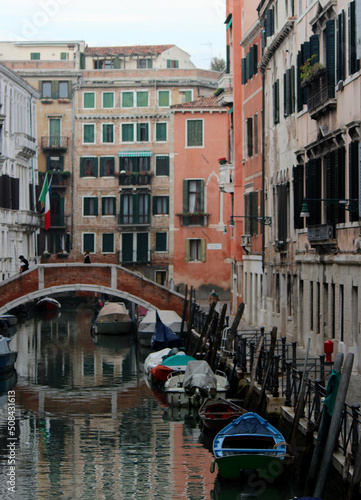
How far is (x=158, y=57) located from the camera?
178 ft

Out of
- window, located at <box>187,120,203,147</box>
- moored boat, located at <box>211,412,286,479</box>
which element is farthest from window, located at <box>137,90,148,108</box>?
moored boat, located at <box>211,412,286,479</box>

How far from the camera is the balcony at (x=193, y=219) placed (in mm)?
46875

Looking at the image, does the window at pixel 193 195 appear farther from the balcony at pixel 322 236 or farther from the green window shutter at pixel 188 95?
the balcony at pixel 322 236

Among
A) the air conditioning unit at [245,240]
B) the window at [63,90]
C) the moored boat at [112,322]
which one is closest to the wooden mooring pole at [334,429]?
the air conditioning unit at [245,240]

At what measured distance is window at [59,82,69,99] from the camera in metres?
50.3

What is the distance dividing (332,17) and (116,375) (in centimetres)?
1184

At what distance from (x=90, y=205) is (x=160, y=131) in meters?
5.10

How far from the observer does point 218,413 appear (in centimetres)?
1744

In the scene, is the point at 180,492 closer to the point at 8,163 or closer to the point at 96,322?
the point at 96,322

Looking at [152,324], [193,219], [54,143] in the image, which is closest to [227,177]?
[152,324]

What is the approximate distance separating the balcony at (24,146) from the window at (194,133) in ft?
24.2

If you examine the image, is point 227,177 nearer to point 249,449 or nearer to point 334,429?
point 249,449

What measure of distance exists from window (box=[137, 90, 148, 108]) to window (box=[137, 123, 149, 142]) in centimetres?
97

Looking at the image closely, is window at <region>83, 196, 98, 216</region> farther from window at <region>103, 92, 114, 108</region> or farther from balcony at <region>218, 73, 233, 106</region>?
balcony at <region>218, 73, 233, 106</region>
